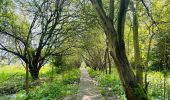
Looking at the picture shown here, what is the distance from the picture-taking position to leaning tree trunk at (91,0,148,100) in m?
8.97

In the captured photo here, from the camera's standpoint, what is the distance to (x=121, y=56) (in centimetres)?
912

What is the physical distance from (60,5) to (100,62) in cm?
2439

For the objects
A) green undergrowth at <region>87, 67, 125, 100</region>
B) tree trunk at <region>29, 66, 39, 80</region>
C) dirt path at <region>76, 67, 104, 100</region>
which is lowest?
dirt path at <region>76, 67, 104, 100</region>

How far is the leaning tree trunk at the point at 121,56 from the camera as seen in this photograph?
8.97m

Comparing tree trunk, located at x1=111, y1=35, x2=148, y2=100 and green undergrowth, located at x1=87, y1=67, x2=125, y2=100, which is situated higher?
tree trunk, located at x1=111, y1=35, x2=148, y2=100

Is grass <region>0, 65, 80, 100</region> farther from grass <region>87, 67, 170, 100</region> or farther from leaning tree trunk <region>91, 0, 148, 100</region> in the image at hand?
leaning tree trunk <region>91, 0, 148, 100</region>

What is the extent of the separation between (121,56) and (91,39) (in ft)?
70.3

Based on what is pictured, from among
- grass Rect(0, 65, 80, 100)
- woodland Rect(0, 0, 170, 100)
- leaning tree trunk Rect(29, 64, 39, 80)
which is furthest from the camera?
leaning tree trunk Rect(29, 64, 39, 80)

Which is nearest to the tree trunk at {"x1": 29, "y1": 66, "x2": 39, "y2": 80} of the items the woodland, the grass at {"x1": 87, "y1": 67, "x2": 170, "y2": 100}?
the woodland

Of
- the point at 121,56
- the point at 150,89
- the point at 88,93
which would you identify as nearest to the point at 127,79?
the point at 121,56

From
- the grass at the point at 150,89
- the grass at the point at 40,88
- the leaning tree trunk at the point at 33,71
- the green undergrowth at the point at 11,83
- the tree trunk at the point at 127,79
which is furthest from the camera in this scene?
the leaning tree trunk at the point at 33,71

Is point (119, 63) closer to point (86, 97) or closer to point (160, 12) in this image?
point (160, 12)

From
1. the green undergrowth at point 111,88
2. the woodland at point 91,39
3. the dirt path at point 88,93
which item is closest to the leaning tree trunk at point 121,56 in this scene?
the woodland at point 91,39

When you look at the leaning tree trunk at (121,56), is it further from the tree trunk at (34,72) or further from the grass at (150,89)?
the tree trunk at (34,72)
